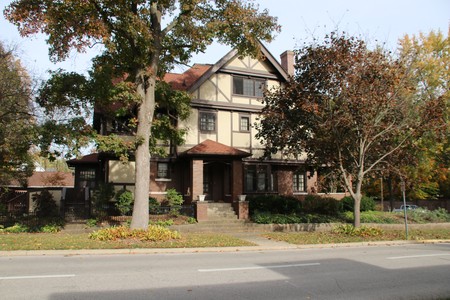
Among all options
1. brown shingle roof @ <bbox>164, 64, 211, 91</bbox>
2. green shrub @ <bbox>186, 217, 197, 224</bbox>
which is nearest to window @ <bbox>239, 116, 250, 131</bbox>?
brown shingle roof @ <bbox>164, 64, 211, 91</bbox>

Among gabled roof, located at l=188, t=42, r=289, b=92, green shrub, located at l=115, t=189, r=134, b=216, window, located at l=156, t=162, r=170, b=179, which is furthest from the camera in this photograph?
gabled roof, located at l=188, t=42, r=289, b=92

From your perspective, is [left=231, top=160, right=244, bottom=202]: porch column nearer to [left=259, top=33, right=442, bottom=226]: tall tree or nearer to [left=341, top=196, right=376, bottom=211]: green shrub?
[left=259, top=33, right=442, bottom=226]: tall tree

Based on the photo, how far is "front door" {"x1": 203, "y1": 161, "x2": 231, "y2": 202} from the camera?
81.9 feet

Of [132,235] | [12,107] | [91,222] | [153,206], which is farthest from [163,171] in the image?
[132,235]

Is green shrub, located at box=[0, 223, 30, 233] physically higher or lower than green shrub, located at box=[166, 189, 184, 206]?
lower

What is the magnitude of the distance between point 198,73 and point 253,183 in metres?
9.25

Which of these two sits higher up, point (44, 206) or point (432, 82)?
point (432, 82)

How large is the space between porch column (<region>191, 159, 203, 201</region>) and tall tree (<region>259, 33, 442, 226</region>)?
Answer: 16.6 feet

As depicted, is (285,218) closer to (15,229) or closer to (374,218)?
(374,218)

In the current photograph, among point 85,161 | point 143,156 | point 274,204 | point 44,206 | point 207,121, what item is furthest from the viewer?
point 85,161

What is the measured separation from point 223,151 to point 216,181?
3174mm

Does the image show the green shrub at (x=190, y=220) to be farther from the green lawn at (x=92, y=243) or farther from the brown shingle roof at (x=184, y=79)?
the brown shingle roof at (x=184, y=79)

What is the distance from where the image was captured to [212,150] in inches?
893

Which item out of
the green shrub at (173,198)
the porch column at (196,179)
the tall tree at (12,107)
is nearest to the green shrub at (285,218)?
the porch column at (196,179)
